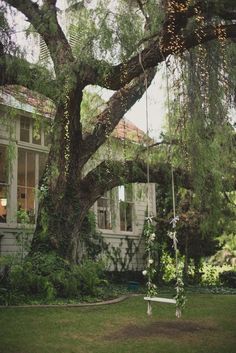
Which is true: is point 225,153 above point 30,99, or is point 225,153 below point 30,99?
below

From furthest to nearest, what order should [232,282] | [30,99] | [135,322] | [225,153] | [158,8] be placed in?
[232,282]
[225,153]
[30,99]
[158,8]
[135,322]

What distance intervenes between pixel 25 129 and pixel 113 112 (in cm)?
293

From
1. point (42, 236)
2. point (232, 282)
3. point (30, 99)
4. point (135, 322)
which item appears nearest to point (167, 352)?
point (135, 322)

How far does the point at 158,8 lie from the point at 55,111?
2907mm

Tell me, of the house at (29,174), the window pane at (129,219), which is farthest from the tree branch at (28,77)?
the window pane at (129,219)

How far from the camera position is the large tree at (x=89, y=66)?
7.72 m

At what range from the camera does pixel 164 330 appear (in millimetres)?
6797

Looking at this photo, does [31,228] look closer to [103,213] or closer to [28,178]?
[28,178]

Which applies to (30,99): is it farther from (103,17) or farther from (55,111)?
(103,17)

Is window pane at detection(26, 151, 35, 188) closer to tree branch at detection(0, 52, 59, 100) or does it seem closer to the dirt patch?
tree branch at detection(0, 52, 59, 100)

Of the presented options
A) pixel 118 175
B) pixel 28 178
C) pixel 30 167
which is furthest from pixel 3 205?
pixel 118 175

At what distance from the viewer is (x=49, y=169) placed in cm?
984

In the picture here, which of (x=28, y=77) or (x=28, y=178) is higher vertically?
(x=28, y=77)

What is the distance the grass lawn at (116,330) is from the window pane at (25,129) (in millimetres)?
5159
